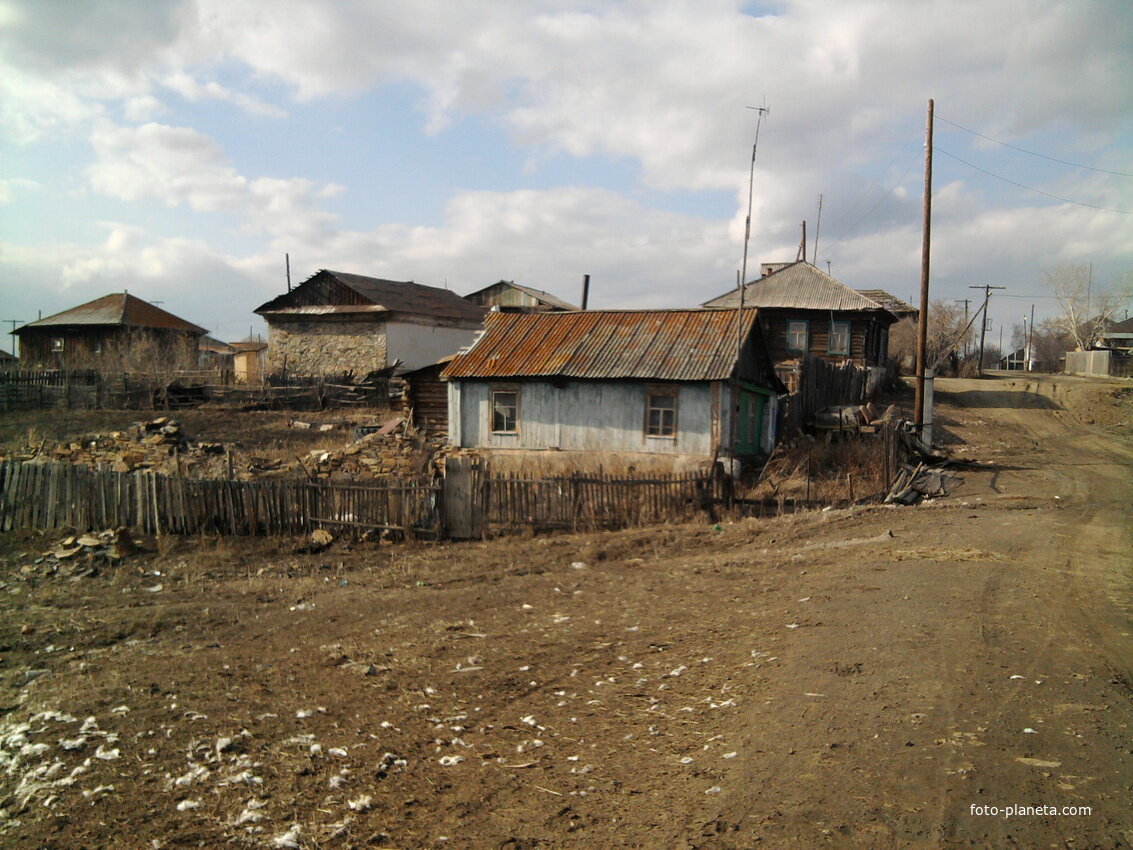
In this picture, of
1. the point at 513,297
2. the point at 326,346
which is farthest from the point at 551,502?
the point at 513,297

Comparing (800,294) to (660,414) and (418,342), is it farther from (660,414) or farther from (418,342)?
(418,342)

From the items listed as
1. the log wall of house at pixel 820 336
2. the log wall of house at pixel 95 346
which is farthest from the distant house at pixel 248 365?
the log wall of house at pixel 820 336

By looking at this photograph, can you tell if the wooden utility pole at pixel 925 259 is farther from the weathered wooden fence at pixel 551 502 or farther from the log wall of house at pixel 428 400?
the log wall of house at pixel 428 400

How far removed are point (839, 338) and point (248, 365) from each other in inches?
1658

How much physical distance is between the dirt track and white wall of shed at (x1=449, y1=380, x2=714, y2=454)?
7.12 m

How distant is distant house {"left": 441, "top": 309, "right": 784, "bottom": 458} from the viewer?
18031 mm

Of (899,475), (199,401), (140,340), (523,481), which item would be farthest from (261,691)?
(140,340)

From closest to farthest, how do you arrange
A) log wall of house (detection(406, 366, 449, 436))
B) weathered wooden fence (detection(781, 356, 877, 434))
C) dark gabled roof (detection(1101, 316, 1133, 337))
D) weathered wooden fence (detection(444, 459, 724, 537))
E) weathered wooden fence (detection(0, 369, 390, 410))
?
weathered wooden fence (detection(444, 459, 724, 537))
weathered wooden fence (detection(781, 356, 877, 434))
log wall of house (detection(406, 366, 449, 436))
weathered wooden fence (detection(0, 369, 390, 410))
dark gabled roof (detection(1101, 316, 1133, 337))

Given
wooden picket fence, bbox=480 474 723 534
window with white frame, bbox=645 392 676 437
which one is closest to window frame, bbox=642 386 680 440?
window with white frame, bbox=645 392 676 437

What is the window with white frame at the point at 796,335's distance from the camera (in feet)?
106

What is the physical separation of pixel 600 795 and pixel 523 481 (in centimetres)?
919

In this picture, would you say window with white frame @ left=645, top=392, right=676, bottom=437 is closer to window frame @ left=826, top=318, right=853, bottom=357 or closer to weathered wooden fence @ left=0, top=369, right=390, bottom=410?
window frame @ left=826, top=318, right=853, bottom=357

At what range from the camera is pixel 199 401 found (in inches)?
1249

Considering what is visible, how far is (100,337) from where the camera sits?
45.2 meters
